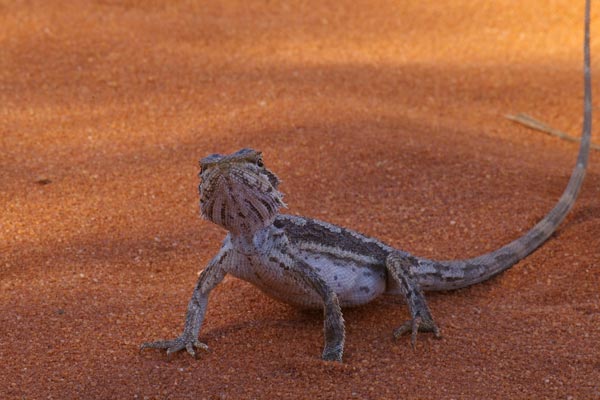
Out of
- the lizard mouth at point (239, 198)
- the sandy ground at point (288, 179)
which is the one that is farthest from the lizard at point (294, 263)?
the sandy ground at point (288, 179)

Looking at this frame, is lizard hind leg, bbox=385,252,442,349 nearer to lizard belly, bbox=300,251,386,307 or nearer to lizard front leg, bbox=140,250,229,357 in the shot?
lizard belly, bbox=300,251,386,307

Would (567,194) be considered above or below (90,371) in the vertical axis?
above

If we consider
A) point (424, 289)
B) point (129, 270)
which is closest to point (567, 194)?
point (424, 289)

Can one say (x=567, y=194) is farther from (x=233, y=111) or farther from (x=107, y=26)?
(x=107, y=26)

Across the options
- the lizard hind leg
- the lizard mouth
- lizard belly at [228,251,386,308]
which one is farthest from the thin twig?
the lizard mouth

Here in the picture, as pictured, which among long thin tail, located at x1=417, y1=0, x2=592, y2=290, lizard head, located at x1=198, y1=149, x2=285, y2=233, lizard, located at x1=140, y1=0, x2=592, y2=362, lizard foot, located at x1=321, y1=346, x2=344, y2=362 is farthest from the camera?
long thin tail, located at x1=417, y1=0, x2=592, y2=290

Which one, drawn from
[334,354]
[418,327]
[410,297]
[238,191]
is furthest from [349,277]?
[238,191]
